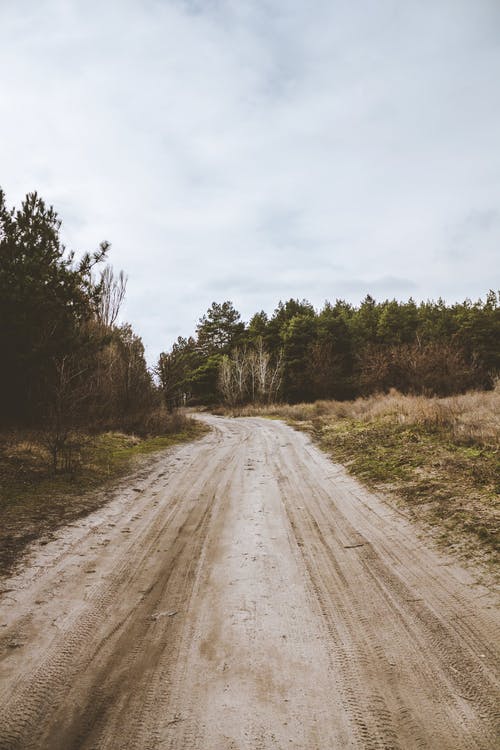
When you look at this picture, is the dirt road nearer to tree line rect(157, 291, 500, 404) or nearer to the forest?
the forest

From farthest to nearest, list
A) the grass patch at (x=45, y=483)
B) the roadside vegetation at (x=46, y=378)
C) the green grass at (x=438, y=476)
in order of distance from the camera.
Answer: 1. the roadside vegetation at (x=46, y=378)
2. the grass patch at (x=45, y=483)
3. the green grass at (x=438, y=476)

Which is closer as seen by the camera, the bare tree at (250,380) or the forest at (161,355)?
the forest at (161,355)

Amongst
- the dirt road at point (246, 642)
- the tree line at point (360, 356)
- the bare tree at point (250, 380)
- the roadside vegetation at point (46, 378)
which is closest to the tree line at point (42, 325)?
the roadside vegetation at point (46, 378)

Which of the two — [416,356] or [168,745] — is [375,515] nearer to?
[168,745]

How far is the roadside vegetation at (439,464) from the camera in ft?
15.1

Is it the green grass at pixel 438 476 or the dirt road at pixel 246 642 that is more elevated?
the green grass at pixel 438 476

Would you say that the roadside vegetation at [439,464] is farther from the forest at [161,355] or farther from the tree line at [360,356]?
the tree line at [360,356]

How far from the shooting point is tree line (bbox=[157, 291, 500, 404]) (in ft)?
93.0

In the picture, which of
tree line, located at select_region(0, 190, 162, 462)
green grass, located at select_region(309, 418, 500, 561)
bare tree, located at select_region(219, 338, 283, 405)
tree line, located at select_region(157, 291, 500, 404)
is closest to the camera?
green grass, located at select_region(309, 418, 500, 561)

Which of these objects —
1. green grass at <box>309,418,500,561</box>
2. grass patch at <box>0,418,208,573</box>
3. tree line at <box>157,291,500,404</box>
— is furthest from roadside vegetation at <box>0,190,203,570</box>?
tree line at <box>157,291,500,404</box>

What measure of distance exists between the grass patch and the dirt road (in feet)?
1.68

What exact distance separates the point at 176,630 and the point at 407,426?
10.4 meters

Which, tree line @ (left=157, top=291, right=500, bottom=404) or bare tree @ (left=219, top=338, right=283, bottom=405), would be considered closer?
tree line @ (left=157, top=291, right=500, bottom=404)

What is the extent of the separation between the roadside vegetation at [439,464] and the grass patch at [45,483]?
16.1ft
